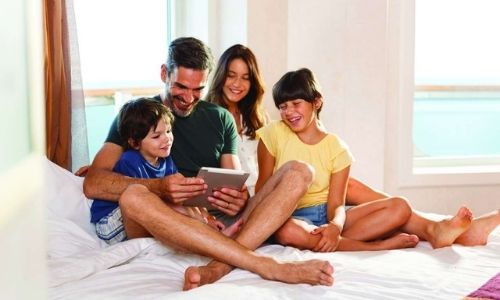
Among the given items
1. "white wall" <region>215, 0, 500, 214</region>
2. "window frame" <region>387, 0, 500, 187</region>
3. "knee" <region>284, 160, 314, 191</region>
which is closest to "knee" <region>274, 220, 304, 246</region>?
"knee" <region>284, 160, 314, 191</region>

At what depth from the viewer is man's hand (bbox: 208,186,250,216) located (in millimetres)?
2062

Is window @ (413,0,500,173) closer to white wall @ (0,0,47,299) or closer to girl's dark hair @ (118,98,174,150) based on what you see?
girl's dark hair @ (118,98,174,150)

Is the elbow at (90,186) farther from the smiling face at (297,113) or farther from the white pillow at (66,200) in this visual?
the smiling face at (297,113)

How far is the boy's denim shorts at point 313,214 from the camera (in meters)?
2.28

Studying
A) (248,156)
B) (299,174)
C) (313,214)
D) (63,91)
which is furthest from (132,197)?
(248,156)

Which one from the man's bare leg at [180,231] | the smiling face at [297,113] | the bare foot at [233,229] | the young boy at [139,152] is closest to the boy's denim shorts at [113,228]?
the young boy at [139,152]

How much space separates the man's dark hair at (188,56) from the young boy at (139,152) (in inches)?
9.0

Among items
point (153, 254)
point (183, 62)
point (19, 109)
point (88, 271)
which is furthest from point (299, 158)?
point (19, 109)

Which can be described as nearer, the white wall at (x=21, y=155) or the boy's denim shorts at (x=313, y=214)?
the white wall at (x=21, y=155)

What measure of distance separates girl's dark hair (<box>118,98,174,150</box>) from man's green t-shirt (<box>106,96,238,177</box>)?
25 centimetres

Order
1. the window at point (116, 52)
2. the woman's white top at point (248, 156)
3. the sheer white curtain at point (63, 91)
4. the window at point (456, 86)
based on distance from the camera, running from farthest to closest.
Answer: the window at point (456, 86)
the window at point (116, 52)
the woman's white top at point (248, 156)
the sheer white curtain at point (63, 91)

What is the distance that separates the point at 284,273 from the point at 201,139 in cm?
81

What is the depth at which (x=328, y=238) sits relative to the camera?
2045 mm

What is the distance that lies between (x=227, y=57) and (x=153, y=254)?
1123 millimetres
